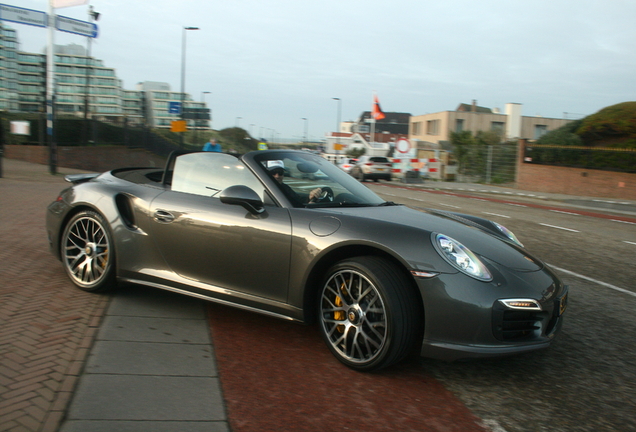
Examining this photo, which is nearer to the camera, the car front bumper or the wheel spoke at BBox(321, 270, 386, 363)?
the car front bumper

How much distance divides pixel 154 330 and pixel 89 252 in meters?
1.22

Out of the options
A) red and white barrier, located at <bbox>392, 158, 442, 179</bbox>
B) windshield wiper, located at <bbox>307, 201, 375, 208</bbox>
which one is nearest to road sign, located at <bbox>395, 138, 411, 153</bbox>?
red and white barrier, located at <bbox>392, 158, 442, 179</bbox>

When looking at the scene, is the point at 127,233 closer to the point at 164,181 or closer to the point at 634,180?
the point at 164,181

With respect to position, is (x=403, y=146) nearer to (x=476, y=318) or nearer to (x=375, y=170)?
(x=375, y=170)

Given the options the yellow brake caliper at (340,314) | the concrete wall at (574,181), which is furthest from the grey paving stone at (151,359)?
the concrete wall at (574,181)

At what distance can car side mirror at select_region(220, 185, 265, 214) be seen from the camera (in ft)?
12.3

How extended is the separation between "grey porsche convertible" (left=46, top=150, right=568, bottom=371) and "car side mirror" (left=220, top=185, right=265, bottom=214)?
12mm

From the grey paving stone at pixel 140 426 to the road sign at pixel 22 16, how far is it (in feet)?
55.9

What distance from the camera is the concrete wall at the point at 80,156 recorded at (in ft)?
82.6

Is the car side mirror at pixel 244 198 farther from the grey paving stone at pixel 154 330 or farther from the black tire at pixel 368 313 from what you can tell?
the grey paving stone at pixel 154 330

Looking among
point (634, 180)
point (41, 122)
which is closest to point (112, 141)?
point (41, 122)

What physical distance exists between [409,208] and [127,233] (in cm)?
225

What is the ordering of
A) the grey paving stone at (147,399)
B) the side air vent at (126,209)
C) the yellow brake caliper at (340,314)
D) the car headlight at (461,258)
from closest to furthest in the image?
the grey paving stone at (147,399) < the car headlight at (461,258) < the yellow brake caliper at (340,314) < the side air vent at (126,209)

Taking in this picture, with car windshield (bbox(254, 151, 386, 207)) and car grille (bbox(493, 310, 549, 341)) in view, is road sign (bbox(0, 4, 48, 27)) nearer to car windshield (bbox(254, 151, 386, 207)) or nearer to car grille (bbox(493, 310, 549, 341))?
car windshield (bbox(254, 151, 386, 207))
